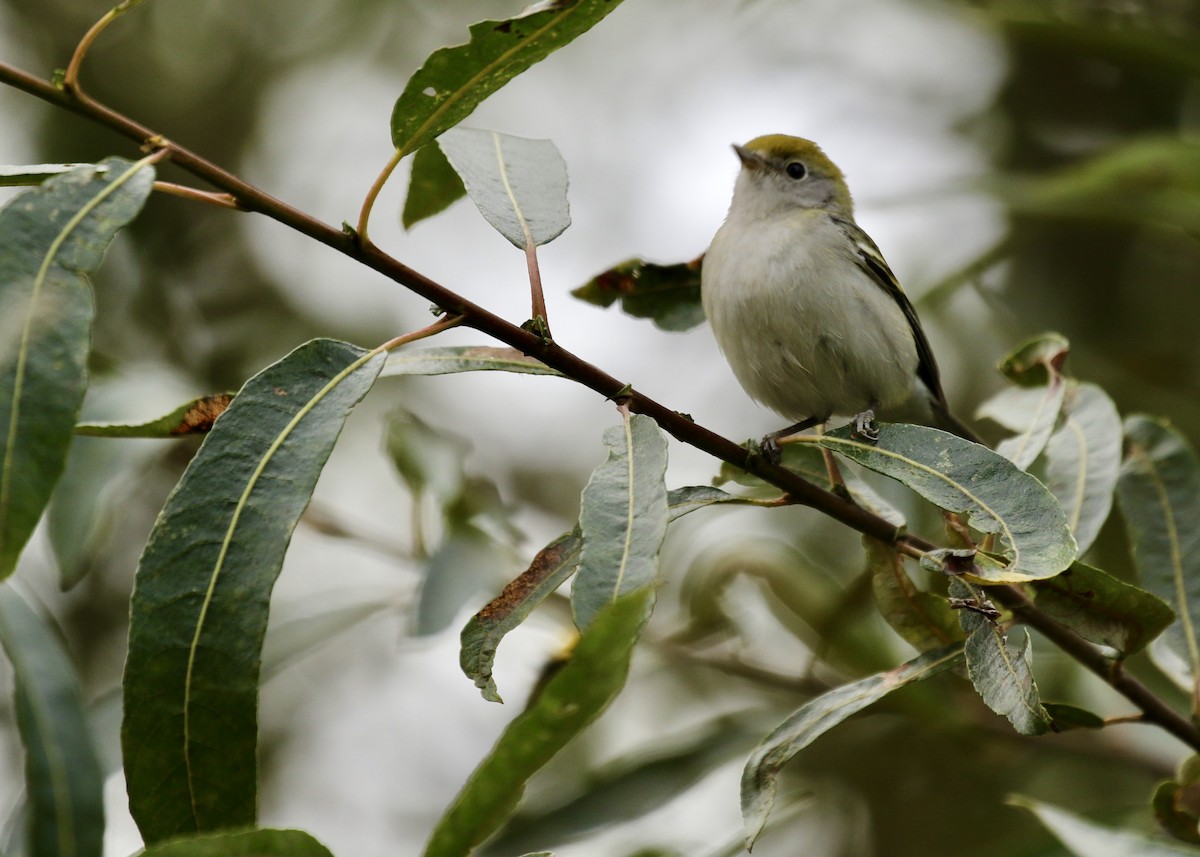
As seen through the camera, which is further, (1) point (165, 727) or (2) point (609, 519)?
(2) point (609, 519)

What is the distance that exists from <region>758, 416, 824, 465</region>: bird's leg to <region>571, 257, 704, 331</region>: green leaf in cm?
30

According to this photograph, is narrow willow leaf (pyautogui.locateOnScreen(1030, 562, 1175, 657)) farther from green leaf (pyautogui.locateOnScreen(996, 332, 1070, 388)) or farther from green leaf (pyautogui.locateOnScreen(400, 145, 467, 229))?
green leaf (pyautogui.locateOnScreen(400, 145, 467, 229))

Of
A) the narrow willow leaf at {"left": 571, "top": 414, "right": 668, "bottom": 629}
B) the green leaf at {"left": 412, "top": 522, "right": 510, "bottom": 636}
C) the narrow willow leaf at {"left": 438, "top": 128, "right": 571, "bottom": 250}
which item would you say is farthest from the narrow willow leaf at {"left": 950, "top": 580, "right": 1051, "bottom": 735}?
the green leaf at {"left": 412, "top": 522, "right": 510, "bottom": 636}

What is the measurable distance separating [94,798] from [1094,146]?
3903 mm

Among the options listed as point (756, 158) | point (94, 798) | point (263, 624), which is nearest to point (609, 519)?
point (263, 624)

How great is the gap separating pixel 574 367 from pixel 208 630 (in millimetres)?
529

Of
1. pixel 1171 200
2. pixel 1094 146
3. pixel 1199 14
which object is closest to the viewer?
pixel 1171 200

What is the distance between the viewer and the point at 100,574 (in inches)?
155

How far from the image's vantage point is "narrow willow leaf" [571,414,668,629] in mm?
1263

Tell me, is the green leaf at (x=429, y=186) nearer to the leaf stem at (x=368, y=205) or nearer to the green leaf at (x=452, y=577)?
the leaf stem at (x=368, y=205)

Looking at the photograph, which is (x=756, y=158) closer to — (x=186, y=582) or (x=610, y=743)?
(x=610, y=743)

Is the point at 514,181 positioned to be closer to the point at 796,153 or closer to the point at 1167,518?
the point at 1167,518

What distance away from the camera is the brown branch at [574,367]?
4.41ft

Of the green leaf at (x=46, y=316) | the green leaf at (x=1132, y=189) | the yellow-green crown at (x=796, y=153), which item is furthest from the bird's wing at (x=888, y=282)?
the green leaf at (x=46, y=316)
